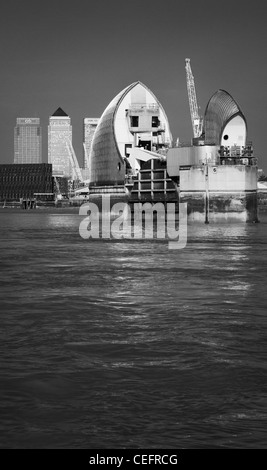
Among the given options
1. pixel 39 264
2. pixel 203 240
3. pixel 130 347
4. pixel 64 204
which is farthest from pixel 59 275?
pixel 64 204

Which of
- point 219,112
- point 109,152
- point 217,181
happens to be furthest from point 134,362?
point 109,152

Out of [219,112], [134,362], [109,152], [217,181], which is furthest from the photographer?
[109,152]

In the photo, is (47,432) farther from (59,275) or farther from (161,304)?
(59,275)

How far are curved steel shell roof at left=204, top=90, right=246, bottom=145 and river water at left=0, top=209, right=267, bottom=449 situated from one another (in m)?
47.8

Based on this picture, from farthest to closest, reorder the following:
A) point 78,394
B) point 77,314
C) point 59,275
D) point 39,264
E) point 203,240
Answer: point 203,240 → point 39,264 → point 59,275 → point 77,314 → point 78,394

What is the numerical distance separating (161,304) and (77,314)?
5.26 feet

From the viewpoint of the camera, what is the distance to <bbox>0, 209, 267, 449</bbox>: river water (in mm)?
6340

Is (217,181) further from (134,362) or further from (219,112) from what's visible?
(134,362)

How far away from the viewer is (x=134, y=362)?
8648 millimetres

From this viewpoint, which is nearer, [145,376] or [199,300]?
[145,376]

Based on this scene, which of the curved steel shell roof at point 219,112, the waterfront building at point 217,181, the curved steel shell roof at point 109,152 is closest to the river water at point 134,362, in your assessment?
the waterfront building at point 217,181

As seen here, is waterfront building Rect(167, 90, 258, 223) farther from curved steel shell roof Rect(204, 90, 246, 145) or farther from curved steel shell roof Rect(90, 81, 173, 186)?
curved steel shell roof Rect(90, 81, 173, 186)

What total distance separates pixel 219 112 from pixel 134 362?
58.2 m

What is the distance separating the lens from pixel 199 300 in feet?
44.9
